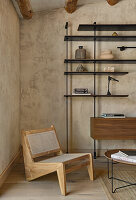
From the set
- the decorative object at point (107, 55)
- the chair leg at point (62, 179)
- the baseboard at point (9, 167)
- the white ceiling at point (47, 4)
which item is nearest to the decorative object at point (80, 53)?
the decorative object at point (107, 55)

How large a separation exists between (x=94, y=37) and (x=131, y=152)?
2.30 m

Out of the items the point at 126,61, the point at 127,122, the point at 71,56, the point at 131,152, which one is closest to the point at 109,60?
the point at 126,61

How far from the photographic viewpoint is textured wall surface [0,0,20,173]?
3.48 m

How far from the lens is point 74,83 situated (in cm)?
506

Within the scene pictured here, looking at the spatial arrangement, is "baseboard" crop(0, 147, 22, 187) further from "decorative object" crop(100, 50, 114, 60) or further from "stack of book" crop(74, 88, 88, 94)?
"decorative object" crop(100, 50, 114, 60)

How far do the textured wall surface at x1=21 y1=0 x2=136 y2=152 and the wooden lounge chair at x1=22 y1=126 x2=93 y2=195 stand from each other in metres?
1.11

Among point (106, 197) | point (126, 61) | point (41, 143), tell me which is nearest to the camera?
point (106, 197)

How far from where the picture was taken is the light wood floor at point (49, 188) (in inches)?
118

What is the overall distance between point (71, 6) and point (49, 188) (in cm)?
319

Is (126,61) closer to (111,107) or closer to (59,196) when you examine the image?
(111,107)

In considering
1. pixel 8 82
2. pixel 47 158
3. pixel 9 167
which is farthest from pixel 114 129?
pixel 8 82

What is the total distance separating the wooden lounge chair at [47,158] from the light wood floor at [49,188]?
0.39ft

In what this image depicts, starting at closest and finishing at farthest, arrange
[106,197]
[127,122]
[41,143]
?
1. [106,197]
2. [41,143]
3. [127,122]

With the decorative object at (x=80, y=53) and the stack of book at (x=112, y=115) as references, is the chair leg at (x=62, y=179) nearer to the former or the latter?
the stack of book at (x=112, y=115)
